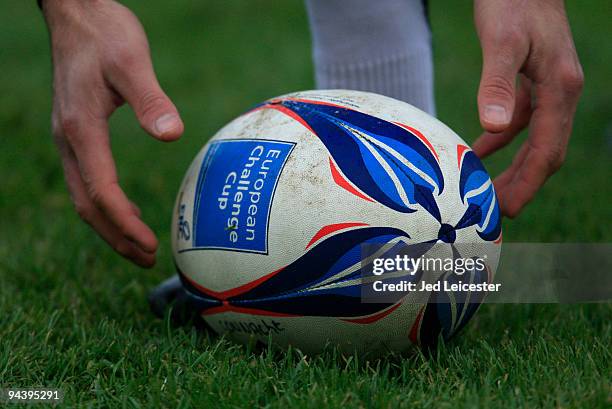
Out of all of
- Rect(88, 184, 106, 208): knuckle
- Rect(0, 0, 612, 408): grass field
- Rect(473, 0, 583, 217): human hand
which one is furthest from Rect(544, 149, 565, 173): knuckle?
Rect(88, 184, 106, 208): knuckle

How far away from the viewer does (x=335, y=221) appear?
6.61ft

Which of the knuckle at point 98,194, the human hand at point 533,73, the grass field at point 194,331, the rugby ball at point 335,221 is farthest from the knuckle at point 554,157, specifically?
the knuckle at point 98,194

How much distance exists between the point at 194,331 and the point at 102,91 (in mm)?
769

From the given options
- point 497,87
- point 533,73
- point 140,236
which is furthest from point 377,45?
point 140,236

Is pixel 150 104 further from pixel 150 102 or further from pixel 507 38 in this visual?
pixel 507 38

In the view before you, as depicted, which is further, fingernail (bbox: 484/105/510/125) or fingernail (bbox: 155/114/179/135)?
fingernail (bbox: 155/114/179/135)

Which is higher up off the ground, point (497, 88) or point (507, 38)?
point (507, 38)

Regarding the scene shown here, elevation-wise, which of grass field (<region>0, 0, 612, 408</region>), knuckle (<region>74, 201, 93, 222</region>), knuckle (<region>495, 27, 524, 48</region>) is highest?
knuckle (<region>495, 27, 524, 48</region>)

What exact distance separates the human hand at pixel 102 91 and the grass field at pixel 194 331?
400mm

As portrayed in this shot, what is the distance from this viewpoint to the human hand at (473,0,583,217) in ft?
7.02

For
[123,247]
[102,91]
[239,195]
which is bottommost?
[123,247]

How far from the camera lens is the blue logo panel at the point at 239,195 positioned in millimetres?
2088

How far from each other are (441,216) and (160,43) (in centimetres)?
627

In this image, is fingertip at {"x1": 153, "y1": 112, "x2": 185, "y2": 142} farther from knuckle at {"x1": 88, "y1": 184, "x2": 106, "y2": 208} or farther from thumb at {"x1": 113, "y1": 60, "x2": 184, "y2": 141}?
knuckle at {"x1": 88, "y1": 184, "x2": 106, "y2": 208}
